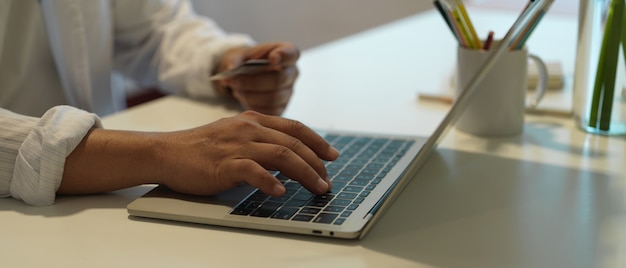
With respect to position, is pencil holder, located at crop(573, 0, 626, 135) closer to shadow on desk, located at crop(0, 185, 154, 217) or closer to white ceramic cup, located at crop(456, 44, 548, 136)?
white ceramic cup, located at crop(456, 44, 548, 136)

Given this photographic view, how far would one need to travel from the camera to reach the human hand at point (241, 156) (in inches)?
32.5

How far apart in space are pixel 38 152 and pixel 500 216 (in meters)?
0.49

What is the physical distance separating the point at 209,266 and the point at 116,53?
1.00m

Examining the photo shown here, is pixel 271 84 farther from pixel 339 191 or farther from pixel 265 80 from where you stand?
pixel 339 191

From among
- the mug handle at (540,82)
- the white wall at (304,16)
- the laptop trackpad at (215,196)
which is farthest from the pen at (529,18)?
the white wall at (304,16)

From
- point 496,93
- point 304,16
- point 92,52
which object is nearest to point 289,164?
point 496,93

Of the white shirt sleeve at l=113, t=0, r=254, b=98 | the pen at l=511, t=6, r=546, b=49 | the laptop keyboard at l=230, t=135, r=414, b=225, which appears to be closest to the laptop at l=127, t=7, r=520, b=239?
the laptop keyboard at l=230, t=135, r=414, b=225

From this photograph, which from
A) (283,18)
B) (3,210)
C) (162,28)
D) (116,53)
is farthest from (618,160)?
(283,18)

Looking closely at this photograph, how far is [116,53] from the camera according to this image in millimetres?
1625

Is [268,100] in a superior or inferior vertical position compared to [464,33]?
inferior

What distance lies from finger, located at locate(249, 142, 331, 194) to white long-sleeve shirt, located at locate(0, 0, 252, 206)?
0.20 m

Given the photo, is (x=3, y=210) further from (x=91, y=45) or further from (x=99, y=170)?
(x=91, y=45)

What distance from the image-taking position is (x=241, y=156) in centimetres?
84

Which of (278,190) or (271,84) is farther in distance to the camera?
(271,84)
